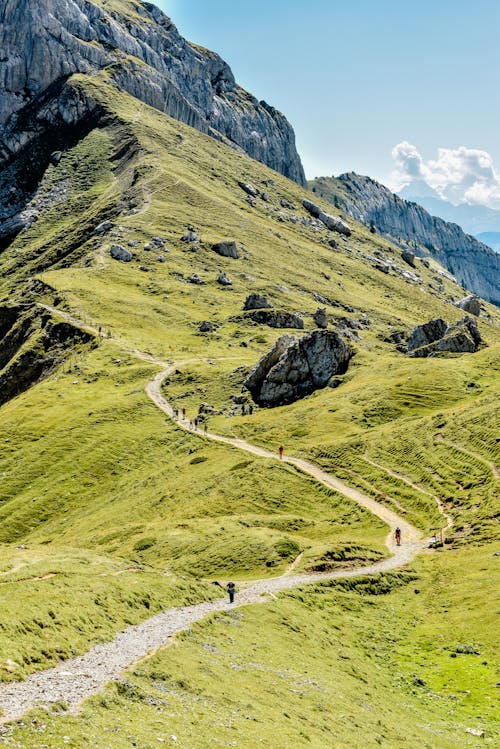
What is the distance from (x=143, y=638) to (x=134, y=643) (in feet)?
4.20

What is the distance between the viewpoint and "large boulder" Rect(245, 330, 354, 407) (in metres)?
118

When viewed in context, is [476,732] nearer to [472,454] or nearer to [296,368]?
[472,454]

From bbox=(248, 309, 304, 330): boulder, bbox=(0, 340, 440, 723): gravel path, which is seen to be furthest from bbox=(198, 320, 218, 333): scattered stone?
bbox=(0, 340, 440, 723): gravel path

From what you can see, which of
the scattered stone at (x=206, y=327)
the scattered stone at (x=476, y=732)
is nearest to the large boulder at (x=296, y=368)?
the scattered stone at (x=206, y=327)

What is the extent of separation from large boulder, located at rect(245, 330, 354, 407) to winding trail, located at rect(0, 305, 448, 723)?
3934 cm

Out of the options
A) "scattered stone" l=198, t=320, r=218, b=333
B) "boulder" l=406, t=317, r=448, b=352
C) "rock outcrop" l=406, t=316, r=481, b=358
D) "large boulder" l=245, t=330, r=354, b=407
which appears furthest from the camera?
"scattered stone" l=198, t=320, r=218, b=333

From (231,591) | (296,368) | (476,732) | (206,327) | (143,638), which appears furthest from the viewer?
(206,327)

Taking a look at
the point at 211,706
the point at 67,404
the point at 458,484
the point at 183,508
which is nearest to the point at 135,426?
the point at 67,404

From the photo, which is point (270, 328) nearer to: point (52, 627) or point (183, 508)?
point (183, 508)

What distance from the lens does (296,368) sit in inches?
4722

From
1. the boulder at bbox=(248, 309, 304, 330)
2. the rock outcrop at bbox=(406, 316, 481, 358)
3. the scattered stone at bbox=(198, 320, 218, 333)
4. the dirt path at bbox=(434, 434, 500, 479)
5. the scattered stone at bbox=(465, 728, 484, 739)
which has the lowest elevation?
the scattered stone at bbox=(465, 728, 484, 739)

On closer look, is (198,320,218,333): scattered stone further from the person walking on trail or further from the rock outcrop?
the person walking on trail

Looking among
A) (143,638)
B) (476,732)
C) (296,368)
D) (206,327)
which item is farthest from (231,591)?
(206,327)

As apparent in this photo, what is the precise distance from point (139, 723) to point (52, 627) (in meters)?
10.4
